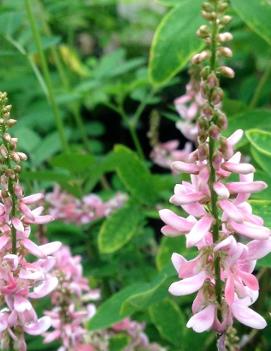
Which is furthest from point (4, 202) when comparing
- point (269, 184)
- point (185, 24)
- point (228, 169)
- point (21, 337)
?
point (185, 24)

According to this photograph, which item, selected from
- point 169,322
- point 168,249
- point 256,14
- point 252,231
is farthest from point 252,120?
point 252,231

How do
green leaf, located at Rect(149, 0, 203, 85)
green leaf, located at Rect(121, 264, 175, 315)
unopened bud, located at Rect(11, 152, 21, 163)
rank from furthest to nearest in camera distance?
green leaf, located at Rect(149, 0, 203, 85) → green leaf, located at Rect(121, 264, 175, 315) → unopened bud, located at Rect(11, 152, 21, 163)

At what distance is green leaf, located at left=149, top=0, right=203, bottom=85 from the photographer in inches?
74.1

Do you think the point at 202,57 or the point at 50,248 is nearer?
the point at 202,57

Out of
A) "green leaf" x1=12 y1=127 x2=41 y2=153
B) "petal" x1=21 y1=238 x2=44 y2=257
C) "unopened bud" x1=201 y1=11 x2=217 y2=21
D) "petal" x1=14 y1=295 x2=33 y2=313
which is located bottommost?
"green leaf" x1=12 y1=127 x2=41 y2=153

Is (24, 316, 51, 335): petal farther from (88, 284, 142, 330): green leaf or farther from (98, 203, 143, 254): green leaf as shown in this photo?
(98, 203, 143, 254): green leaf

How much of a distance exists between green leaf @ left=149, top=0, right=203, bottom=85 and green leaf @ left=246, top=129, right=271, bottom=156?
0.35 meters

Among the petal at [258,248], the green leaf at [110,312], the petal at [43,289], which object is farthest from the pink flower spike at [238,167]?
the green leaf at [110,312]

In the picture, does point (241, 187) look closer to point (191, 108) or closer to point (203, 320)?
point (203, 320)

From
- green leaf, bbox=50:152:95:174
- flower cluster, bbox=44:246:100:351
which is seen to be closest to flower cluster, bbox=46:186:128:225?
green leaf, bbox=50:152:95:174

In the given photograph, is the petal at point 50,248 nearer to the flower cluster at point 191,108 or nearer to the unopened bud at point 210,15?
the unopened bud at point 210,15

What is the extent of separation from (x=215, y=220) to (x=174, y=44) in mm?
802

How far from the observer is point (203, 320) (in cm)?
120

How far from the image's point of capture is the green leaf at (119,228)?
6.81ft
